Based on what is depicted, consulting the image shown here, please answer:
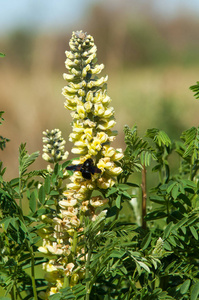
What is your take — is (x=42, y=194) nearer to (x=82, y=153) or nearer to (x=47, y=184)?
(x=47, y=184)

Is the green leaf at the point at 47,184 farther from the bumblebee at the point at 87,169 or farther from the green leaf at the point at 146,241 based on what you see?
the green leaf at the point at 146,241

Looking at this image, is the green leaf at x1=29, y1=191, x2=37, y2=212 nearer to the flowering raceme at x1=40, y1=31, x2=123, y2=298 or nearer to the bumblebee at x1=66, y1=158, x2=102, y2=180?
the flowering raceme at x1=40, y1=31, x2=123, y2=298

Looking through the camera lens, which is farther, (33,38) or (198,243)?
(33,38)

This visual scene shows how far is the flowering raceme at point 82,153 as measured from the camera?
4.16 feet

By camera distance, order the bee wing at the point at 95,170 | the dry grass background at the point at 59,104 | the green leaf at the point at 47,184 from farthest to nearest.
A: the dry grass background at the point at 59,104 < the green leaf at the point at 47,184 < the bee wing at the point at 95,170

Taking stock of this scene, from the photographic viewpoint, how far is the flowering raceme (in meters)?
1.27

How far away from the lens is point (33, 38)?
790 centimetres

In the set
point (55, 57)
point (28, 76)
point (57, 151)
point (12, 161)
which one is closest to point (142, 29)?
point (55, 57)

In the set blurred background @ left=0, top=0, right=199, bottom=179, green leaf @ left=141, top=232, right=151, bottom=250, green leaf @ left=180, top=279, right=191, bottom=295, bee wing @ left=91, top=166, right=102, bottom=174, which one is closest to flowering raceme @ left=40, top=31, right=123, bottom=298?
bee wing @ left=91, top=166, right=102, bottom=174

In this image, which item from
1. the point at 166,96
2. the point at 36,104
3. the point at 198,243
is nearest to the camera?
the point at 198,243

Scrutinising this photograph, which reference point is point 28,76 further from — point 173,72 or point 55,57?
point 173,72

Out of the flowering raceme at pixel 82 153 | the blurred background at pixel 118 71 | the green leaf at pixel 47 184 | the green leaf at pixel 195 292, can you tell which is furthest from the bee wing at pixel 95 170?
the blurred background at pixel 118 71

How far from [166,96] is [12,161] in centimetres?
215

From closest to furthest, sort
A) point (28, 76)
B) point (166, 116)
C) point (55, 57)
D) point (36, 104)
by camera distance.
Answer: point (166, 116) < point (36, 104) < point (28, 76) < point (55, 57)
